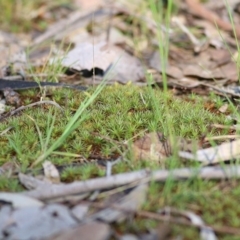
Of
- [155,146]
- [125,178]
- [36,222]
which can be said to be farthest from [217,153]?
[36,222]

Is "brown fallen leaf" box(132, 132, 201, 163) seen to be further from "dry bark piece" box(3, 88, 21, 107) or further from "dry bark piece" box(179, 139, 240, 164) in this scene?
"dry bark piece" box(3, 88, 21, 107)

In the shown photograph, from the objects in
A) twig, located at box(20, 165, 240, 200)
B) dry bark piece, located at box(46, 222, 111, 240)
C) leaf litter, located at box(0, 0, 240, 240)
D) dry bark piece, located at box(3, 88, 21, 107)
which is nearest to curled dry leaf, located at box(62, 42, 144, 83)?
leaf litter, located at box(0, 0, 240, 240)

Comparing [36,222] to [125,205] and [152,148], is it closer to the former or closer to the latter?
[125,205]

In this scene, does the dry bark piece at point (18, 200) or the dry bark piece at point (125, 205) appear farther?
the dry bark piece at point (18, 200)

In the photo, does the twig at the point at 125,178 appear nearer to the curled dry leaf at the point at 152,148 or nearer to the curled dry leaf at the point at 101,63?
the curled dry leaf at the point at 152,148

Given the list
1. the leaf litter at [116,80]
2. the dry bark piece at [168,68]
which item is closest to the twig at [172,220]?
the leaf litter at [116,80]

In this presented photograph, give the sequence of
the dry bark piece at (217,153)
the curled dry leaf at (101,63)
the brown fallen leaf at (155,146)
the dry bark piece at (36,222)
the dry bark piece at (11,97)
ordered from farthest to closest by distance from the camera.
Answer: the curled dry leaf at (101,63) → the dry bark piece at (11,97) → the brown fallen leaf at (155,146) → the dry bark piece at (217,153) → the dry bark piece at (36,222)

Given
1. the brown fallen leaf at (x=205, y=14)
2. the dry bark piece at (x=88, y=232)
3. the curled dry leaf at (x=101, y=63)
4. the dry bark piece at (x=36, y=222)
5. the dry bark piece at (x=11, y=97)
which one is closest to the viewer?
the dry bark piece at (x=88, y=232)

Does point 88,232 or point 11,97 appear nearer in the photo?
point 88,232
